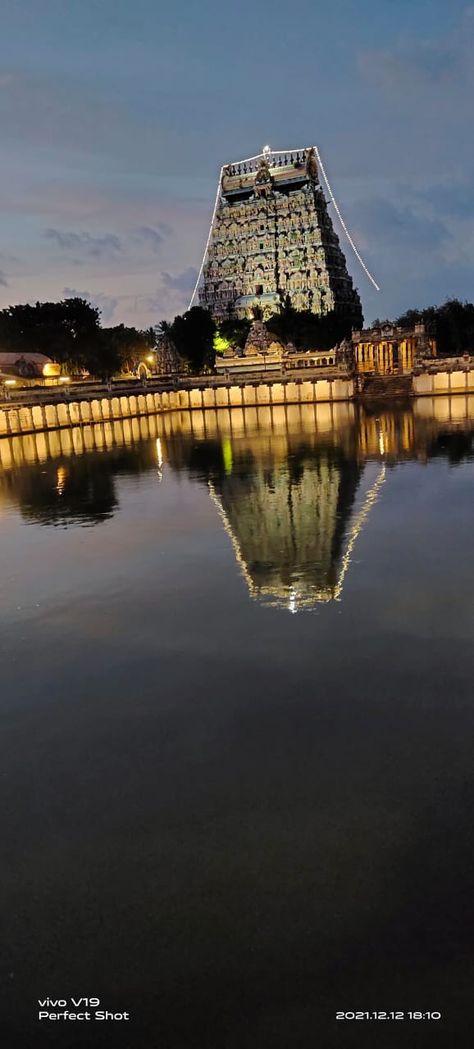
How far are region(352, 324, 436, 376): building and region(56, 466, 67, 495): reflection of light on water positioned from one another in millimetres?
60796

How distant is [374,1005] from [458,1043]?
25.5 inches

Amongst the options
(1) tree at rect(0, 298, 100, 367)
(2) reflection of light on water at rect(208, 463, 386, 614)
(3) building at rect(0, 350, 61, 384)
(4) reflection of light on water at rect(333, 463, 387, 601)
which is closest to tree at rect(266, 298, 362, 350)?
(1) tree at rect(0, 298, 100, 367)

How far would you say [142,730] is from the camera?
9.48 metres

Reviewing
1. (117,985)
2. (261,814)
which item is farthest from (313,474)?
(117,985)

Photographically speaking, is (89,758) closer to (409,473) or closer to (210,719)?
(210,719)

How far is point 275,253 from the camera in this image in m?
124

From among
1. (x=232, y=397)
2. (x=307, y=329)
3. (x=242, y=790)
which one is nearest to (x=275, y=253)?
(x=307, y=329)

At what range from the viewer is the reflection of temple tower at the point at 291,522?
49.6 ft

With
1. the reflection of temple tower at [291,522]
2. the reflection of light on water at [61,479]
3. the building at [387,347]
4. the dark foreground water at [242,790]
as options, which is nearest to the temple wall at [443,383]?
the building at [387,347]

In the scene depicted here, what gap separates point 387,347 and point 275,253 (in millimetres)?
39790

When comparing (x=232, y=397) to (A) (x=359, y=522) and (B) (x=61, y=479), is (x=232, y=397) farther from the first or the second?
(A) (x=359, y=522)

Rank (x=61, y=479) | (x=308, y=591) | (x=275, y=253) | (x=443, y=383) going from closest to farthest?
(x=308, y=591) → (x=61, y=479) → (x=443, y=383) → (x=275, y=253)

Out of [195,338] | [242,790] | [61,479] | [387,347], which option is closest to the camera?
[242,790]
